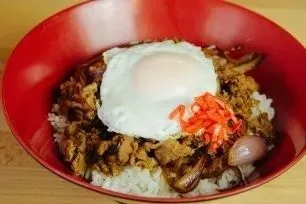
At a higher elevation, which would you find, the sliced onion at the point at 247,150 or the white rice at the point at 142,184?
the sliced onion at the point at 247,150

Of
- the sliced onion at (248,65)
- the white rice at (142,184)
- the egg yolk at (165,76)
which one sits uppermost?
the egg yolk at (165,76)

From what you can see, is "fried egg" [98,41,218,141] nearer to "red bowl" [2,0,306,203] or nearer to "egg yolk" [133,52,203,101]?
"egg yolk" [133,52,203,101]

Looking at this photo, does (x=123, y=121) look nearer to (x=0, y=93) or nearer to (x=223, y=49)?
(x=0, y=93)

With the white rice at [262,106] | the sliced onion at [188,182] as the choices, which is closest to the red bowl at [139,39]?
the white rice at [262,106]

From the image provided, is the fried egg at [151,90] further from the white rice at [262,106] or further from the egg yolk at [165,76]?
the white rice at [262,106]

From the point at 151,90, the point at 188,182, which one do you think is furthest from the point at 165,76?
the point at 188,182

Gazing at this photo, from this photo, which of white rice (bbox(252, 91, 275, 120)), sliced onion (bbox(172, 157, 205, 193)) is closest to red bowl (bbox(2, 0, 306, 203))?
white rice (bbox(252, 91, 275, 120))

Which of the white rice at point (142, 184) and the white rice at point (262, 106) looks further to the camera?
the white rice at point (262, 106)

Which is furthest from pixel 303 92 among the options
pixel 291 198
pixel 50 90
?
pixel 50 90
